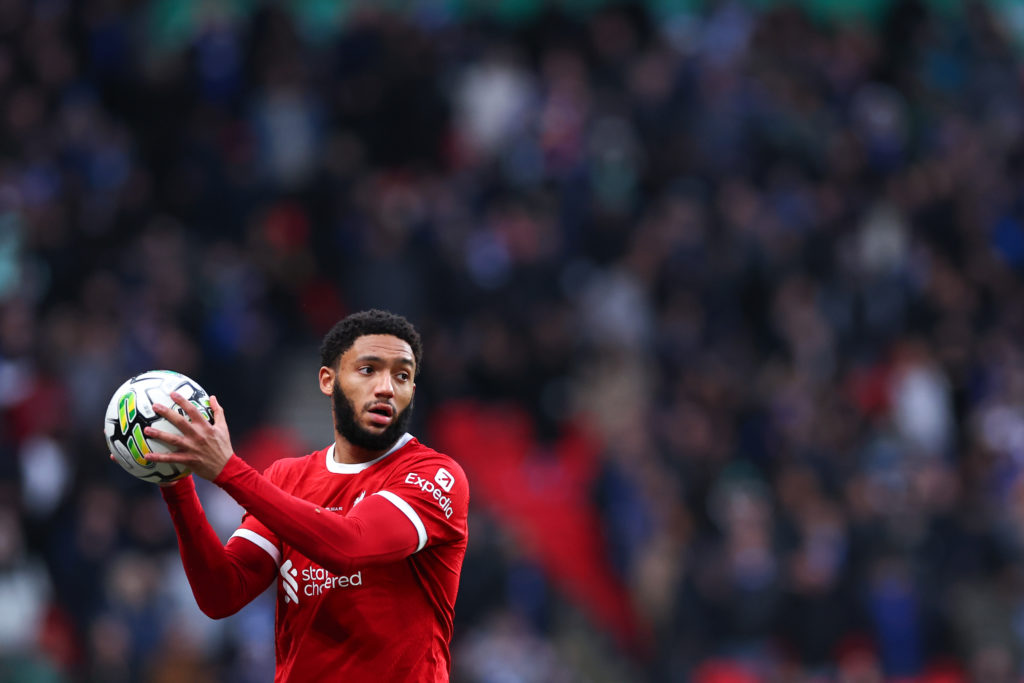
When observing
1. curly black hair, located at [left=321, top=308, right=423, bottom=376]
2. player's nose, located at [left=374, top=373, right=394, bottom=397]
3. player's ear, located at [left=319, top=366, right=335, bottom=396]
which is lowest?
player's nose, located at [left=374, top=373, right=394, bottom=397]

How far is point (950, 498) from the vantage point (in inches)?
565

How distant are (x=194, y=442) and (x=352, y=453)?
90 cm

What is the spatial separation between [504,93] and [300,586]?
1286 centimetres

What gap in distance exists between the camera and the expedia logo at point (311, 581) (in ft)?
17.2

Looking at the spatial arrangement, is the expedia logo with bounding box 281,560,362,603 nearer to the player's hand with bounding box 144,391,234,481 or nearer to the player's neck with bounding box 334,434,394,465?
the player's neck with bounding box 334,434,394,465

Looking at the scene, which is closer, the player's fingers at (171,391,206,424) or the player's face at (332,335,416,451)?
the player's fingers at (171,391,206,424)

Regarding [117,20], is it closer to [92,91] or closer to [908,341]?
[92,91]

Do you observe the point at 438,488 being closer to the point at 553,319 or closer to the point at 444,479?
the point at 444,479

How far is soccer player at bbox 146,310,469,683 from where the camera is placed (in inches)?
203

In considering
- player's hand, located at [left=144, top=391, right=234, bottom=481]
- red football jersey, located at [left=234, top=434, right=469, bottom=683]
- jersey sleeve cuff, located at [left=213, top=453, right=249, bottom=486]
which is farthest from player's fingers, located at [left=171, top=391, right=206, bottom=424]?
red football jersey, located at [left=234, top=434, right=469, bottom=683]

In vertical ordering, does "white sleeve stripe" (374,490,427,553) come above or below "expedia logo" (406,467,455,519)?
below

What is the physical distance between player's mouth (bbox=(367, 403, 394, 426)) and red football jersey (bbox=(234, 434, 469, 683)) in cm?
18

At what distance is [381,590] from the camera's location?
5246mm

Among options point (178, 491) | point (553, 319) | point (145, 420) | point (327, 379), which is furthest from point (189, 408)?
point (553, 319)
